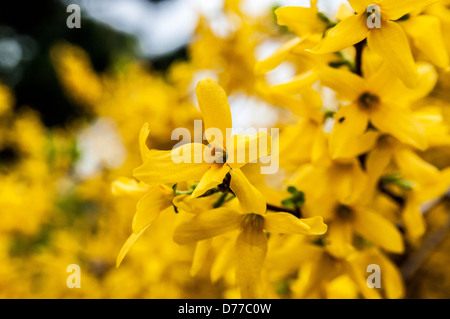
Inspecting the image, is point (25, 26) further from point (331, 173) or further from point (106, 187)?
point (331, 173)

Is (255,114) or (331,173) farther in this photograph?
(255,114)

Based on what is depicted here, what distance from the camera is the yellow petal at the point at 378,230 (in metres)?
1.20

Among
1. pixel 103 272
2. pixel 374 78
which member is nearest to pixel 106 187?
pixel 103 272

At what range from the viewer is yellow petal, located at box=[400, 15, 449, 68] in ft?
3.51

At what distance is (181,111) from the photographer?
269cm

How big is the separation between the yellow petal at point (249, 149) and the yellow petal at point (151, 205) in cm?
19

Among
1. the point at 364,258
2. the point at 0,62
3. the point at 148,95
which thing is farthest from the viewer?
the point at 0,62

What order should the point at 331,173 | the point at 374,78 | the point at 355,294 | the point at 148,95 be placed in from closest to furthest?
the point at 374,78 → the point at 331,173 → the point at 355,294 → the point at 148,95

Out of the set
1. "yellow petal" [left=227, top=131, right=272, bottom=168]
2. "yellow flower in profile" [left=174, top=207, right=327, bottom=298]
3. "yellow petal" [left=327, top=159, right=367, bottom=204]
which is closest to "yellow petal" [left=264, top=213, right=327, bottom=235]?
"yellow flower in profile" [left=174, top=207, right=327, bottom=298]

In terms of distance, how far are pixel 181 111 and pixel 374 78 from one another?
1.80 meters

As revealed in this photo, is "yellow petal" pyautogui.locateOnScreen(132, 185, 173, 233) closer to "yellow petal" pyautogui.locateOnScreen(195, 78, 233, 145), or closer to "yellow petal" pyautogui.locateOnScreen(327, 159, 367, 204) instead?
"yellow petal" pyautogui.locateOnScreen(195, 78, 233, 145)

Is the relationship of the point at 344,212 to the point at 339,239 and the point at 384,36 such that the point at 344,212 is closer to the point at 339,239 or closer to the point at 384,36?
the point at 339,239

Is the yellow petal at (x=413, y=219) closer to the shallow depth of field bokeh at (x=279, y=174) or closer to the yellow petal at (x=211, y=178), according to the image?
the shallow depth of field bokeh at (x=279, y=174)

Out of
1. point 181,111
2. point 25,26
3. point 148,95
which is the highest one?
point 25,26
